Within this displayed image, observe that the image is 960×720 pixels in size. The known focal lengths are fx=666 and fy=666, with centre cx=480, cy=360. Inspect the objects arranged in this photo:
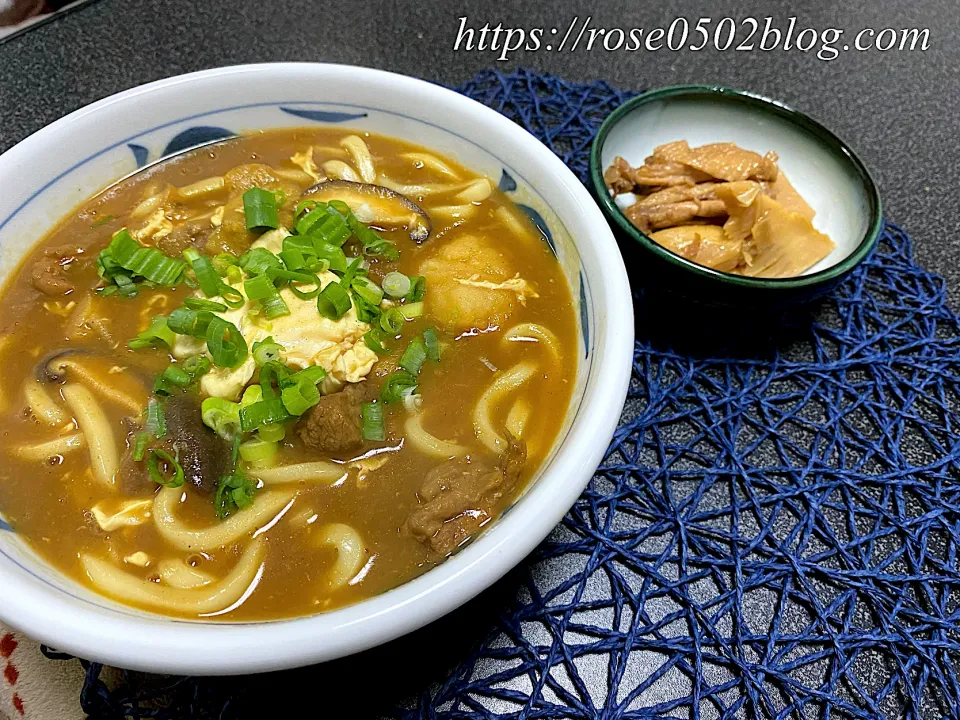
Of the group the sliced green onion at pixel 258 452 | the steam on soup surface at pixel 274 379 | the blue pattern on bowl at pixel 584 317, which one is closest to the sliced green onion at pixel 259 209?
the steam on soup surface at pixel 274 379

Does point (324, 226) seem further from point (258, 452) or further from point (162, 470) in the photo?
point (162, 470)

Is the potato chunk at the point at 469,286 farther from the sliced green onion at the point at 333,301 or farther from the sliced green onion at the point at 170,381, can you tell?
the sliced green onion at the point at 170,381

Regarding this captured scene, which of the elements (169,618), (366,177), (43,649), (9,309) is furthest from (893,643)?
(9,309)

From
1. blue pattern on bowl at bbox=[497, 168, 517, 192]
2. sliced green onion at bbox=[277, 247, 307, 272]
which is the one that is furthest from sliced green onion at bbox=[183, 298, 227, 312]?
blue pattern on bowl at bbox=[497, 168, 517, 192]

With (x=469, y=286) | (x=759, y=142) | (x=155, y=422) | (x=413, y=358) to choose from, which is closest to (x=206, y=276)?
(x=155, y=422)

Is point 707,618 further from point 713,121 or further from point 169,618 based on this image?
point 713,121
